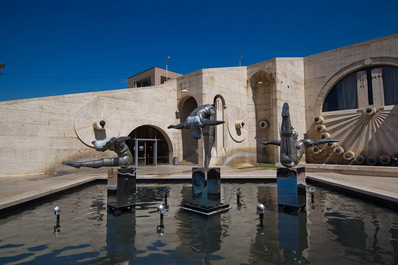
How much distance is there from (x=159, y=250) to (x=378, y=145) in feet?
55.7

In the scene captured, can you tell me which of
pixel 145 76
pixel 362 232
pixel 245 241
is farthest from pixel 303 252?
pixel 145 76

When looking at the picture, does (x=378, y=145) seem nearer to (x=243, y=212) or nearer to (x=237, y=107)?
(x=237, y=107)

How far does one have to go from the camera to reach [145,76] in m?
31.1

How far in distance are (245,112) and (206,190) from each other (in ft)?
44.1

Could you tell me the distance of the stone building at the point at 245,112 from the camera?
12570mm

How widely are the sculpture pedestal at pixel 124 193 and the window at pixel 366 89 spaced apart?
16.6 m

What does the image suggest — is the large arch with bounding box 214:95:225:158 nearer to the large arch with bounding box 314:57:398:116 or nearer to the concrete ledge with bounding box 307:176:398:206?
the large arch with bounding box 314:57:398:116

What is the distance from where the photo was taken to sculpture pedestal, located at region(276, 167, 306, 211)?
18.2 ft

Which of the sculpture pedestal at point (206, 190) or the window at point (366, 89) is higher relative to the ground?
the window at point (366, 89)

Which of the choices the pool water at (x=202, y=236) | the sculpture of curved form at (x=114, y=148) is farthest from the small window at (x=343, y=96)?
the sculpture of curved form at (x=114, y=148)

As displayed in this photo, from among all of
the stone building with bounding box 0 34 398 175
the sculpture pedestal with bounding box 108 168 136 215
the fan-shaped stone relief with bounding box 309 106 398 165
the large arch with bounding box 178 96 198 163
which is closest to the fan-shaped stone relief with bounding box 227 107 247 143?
the stone building with bounding box 0 34 398 175

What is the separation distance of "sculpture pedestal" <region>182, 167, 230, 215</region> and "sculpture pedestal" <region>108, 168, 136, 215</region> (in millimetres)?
1311

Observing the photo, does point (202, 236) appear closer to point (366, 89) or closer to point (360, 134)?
point (360, 134)

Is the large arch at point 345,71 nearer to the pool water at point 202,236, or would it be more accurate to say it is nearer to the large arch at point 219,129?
the large arch at point 219,129
